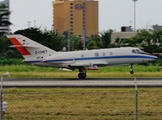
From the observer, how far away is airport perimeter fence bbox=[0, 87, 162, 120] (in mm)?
16109

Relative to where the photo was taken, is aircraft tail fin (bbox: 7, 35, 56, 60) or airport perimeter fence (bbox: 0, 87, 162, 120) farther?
aircraft tail fin (bbox: 7, 35, 56, 60)

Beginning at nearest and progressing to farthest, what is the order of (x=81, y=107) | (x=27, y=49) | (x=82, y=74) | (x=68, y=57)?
(x=81, y=107)
(x=82, y=74)
(x=68, y=57)
(x=27, y=49)

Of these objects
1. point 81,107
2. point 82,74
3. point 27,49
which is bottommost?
point 82,74

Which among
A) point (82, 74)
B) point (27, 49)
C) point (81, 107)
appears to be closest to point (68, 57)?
point (82, 74)

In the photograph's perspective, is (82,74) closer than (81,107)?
No

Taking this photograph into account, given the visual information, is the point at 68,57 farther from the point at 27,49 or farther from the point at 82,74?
the point at 27,49

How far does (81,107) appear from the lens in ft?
61.5

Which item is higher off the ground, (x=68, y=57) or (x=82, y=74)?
(x=68, y=57)

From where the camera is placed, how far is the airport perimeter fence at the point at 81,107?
52.9ft

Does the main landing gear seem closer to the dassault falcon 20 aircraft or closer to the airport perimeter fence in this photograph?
the dassault falcon 20 aircraft

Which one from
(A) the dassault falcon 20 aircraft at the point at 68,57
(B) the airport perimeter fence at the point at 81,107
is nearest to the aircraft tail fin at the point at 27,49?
(A) the dassault falcon 20 aircraft at the point at 68,57

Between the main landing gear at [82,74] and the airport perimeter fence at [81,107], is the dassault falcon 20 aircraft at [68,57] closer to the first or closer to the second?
the main landing gear at [82,74]

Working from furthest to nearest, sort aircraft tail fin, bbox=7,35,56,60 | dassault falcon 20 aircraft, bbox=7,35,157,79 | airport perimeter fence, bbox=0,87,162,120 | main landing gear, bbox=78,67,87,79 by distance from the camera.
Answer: aircraft tail fin, bbox=7,35,56,60
dassault falcon 20 aircraft, bbox=7,35,157,79
main landing gear, bbox=78,67,87,79
airport perimeter fence, bbox=0,87,162,120

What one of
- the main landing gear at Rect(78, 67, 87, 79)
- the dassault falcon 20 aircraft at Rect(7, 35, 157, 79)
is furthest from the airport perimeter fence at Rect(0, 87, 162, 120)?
the dassault falcon 20 aircraft at Rect(7, 35, 157, 79)
